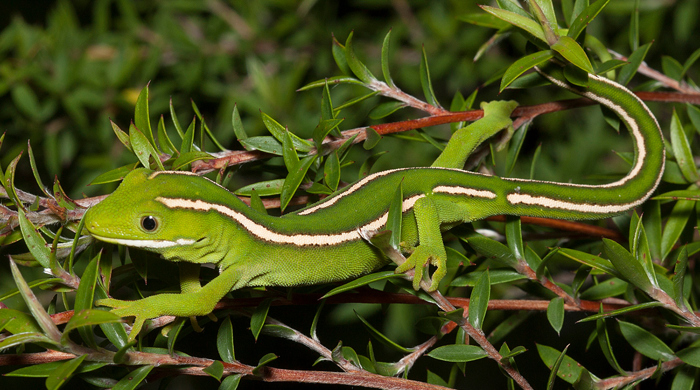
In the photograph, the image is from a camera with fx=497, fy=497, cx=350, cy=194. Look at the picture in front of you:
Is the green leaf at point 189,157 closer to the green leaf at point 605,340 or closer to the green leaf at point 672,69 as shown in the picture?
the green leaf at point 605,340

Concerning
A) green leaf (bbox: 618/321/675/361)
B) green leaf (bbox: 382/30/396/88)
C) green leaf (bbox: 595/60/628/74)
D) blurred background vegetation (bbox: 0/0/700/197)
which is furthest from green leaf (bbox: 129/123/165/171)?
green leaf (bbox: 618/321/675/361)

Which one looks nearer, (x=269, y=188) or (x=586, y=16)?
(x=586, y=16)

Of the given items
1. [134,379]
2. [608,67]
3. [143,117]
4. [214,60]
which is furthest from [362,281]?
[214,60]

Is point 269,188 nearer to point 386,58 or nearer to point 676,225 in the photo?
point 386,58

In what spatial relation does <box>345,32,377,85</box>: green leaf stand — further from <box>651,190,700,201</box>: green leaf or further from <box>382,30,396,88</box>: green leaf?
<box>651,190,700,201</box>: green leaf

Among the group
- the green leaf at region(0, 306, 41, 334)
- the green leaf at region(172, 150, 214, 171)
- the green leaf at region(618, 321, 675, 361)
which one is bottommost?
the green leaf at region(618, 321, 675, 361)

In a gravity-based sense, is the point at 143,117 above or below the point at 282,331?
above
